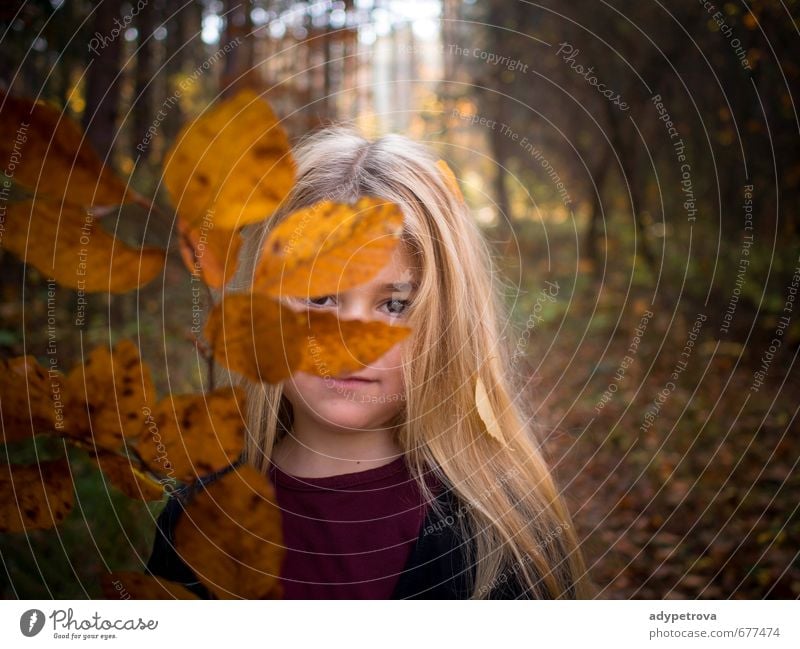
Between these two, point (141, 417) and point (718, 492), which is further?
point (718, 492)

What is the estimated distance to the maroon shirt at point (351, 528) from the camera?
28.9 inches

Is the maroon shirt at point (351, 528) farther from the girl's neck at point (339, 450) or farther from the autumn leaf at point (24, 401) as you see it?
the autumn leaf at point (24, 401)

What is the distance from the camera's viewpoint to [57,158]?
0.25m

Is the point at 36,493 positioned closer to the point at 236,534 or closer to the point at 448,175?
the point at 236,534

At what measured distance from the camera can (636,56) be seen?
4.12 meters

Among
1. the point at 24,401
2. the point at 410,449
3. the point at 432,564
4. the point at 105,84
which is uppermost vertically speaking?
the point at 105,84

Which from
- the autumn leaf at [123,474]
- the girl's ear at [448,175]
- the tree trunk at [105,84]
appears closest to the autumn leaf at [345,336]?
the autumn leaf at [123,474]

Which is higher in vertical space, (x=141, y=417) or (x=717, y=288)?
(x=717, y=288)

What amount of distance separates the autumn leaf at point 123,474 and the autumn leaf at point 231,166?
0.41 feet

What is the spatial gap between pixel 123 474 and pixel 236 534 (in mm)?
68

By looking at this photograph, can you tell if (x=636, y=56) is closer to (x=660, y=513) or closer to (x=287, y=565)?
(x=660, y=513)
